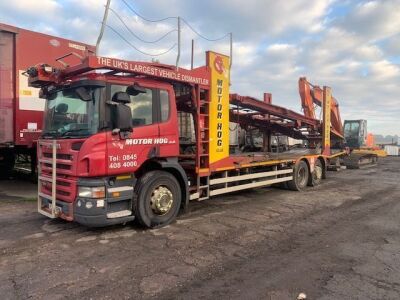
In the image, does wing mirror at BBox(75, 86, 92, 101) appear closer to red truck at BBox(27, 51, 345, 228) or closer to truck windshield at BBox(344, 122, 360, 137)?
red truck at BBox(27, 51, 345, 228)

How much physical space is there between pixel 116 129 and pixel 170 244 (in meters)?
1.97

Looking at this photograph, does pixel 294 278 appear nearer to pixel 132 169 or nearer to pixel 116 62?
pixel 132 169

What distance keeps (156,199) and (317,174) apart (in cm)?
786

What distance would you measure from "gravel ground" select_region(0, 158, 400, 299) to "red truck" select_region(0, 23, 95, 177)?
2.36 m

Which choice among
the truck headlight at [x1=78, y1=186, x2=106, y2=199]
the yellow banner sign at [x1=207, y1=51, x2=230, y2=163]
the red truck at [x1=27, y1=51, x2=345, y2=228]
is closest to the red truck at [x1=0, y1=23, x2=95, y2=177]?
the red truck at [x1=27, y1=51, x2=345, y2=228]

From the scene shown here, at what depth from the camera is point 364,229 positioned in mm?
7051

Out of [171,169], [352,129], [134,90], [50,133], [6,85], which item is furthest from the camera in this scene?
[352,129]

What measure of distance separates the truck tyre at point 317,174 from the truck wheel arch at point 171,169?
6203 mm

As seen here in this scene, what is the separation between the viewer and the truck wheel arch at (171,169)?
689 centimetres

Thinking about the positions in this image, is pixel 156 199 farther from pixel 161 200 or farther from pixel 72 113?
pixel 72 113

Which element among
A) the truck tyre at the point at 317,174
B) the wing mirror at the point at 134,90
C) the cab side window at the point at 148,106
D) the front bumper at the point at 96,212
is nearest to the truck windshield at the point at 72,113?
the cab side window at the point at 148,106

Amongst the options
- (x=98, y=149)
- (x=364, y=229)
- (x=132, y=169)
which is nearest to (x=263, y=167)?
(x=364, y=229)

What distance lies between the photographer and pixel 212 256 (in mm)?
5434

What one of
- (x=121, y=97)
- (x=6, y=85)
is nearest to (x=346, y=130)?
(x=6, y=85)
